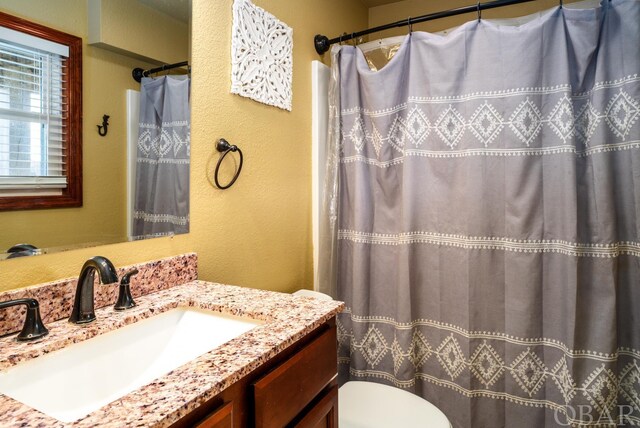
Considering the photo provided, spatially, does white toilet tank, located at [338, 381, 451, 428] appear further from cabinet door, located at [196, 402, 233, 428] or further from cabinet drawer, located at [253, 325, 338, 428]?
cabinet door, located at [196, 402, 233, 428]

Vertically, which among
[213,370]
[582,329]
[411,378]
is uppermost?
[213,370]

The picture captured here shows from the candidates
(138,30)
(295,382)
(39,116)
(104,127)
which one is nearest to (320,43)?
(138,30)

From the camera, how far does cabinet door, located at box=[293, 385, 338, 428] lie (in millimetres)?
853

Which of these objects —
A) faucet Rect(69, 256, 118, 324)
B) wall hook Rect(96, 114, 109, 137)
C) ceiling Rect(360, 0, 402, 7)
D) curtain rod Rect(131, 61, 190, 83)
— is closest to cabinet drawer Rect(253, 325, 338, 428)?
faucet Rect(69, 256, 118, 324)

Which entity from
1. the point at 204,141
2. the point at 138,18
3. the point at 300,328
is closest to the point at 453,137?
the point at 204,141

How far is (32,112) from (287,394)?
0.87m

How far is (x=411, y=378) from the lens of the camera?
1691 mm

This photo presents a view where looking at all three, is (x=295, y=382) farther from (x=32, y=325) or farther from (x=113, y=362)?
(x=32, y=325)

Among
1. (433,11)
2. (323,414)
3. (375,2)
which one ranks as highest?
(375,2)

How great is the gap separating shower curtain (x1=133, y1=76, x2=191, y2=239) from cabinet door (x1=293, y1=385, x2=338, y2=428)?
2.23 ft

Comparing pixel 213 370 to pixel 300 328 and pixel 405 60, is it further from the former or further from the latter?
pixel 405 60

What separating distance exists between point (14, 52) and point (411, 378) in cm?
181

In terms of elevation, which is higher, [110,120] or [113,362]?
[110,120]

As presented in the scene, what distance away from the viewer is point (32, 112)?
0.84 m
